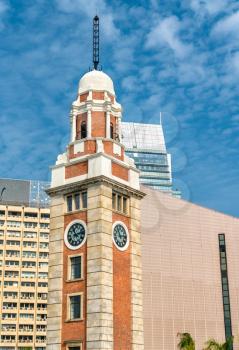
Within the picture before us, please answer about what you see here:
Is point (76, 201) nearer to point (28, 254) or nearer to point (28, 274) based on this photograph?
point (28, 274)

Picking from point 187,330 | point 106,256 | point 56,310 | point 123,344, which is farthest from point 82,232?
point 187,330

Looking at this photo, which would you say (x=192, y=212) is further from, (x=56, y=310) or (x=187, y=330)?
(x=56, y=310)

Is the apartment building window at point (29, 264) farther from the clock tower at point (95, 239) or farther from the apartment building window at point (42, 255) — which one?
the clock tower at point (95, 239)

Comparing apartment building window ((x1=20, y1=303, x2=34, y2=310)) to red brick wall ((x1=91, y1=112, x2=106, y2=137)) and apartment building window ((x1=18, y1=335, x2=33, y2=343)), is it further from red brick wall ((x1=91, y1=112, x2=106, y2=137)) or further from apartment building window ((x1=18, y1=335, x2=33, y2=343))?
red brick wall ((x1=91, y1=112, x2=106, y2=137))

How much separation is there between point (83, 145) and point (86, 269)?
9.54 m

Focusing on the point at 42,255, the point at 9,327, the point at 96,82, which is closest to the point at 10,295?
the point at 9,327

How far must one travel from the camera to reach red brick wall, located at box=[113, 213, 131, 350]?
37.5m

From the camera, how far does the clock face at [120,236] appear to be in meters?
39.9

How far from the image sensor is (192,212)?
101 m

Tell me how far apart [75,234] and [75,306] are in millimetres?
4931

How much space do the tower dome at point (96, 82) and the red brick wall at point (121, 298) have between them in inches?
423

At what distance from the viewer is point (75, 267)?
3919cm

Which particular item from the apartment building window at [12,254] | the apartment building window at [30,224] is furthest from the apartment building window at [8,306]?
the apartment building window at [30,224]

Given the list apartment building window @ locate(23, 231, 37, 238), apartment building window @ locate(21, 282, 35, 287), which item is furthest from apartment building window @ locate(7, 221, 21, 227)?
apartment building window @ locate(21, 282, 35, 287)
